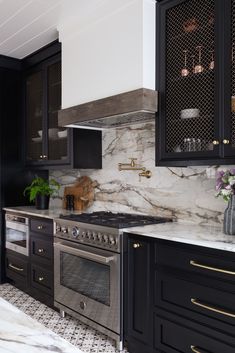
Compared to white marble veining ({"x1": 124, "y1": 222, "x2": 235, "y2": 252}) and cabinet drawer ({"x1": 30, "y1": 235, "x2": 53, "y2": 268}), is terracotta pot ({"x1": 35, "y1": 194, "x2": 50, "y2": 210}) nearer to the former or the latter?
cabinet drawer ({"x1": 30, "y1": 235, "x2": 53, "y2": 268})

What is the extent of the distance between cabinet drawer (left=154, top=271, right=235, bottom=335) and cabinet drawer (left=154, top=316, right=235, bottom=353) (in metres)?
0.07

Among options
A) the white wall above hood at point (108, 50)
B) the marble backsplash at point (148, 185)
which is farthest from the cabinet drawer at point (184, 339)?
the white wall above hood at point (108, 50)

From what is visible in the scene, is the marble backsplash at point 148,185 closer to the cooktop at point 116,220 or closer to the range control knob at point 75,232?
the cooktop at point 116,220

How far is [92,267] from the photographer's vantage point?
8.84 ft

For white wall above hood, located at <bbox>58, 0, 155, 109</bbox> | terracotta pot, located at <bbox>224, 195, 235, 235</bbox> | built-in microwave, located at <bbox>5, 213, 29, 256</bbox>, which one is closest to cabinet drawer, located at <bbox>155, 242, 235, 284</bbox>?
terracotta pot, located at <bbox>224, 195, 235, 235</bbox>

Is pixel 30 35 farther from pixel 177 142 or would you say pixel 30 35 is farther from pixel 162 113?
pixel 177 142

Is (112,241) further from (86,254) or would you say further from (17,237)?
(17,237)

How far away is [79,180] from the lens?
154 inches

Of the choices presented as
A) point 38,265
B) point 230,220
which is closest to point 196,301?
point 230,220

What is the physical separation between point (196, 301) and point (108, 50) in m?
1.92

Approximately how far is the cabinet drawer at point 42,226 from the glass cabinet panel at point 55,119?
0.66 meters

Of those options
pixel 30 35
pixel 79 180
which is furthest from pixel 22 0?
pixel 79 180

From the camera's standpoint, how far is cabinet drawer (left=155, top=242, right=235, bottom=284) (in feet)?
6.00

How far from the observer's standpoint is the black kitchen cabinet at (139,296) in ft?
7.54
